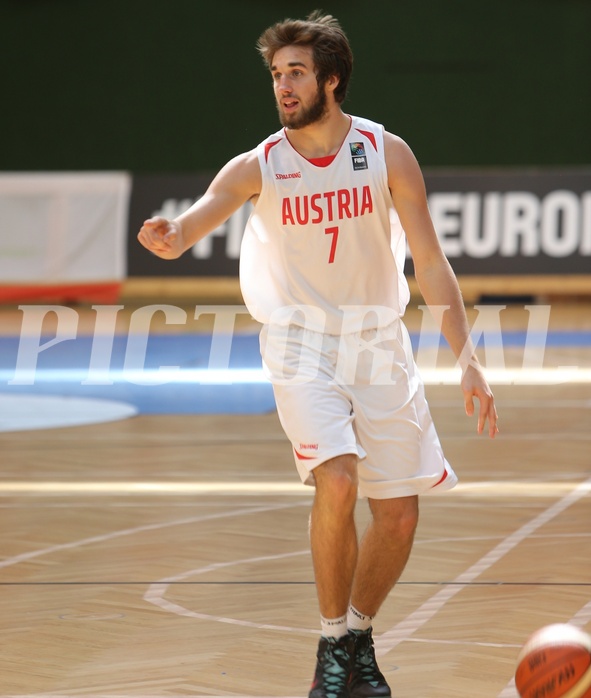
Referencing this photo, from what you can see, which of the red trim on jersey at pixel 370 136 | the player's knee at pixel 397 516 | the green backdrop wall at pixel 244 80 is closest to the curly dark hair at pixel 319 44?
the red trim on jersey at pixel 370 136

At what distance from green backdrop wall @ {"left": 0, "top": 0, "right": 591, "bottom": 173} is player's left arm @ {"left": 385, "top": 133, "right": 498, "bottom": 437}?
16638mm

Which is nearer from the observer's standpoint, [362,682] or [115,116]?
[362,682]

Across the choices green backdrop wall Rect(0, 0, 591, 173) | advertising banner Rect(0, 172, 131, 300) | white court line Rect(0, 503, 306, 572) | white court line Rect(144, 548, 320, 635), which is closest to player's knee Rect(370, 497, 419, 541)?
white court line Rect(144, 548, 320, 635)

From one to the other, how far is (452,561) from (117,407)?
5.11 metres

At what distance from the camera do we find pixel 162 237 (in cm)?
351

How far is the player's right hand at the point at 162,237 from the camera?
3.50 m

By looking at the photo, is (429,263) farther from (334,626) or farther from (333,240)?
(334,626)

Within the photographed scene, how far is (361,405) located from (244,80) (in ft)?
57.4

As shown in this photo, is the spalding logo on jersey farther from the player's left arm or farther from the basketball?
the basketball

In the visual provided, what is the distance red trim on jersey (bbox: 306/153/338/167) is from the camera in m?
3.74

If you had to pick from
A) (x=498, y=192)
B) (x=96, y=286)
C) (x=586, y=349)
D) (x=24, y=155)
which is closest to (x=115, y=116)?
(x=24, y=155)

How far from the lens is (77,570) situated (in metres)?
5.03

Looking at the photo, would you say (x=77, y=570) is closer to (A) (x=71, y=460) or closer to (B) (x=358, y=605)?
(B) (x=358, y=605)

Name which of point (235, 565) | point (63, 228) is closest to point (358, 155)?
point (235, 565)
